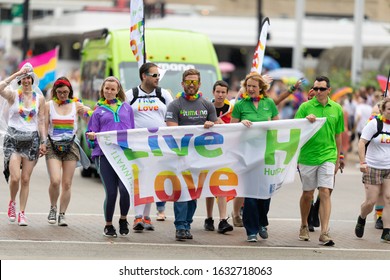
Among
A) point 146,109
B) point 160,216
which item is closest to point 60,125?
point 146,109

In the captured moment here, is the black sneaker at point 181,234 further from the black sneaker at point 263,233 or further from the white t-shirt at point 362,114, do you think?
the white t-shirt at point 362,114

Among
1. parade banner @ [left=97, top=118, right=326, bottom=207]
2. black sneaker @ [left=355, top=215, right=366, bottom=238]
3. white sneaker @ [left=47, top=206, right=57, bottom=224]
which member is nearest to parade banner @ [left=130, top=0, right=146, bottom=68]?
white sneaker @ [left=47, top=206, right=57, bottom=224]

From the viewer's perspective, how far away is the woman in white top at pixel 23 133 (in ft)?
43.1

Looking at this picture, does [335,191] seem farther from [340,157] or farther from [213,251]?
[213,251]

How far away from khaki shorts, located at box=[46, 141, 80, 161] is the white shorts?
2737mm

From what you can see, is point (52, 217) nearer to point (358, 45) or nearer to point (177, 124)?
point (177, 124)

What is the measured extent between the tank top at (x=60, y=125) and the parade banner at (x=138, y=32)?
2.26 meters

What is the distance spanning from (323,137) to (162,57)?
740 cm

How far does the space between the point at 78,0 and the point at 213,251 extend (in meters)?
68.7

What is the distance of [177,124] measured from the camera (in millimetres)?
12508

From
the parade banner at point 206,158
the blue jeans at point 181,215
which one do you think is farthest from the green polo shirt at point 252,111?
the blue jeans at point 181,215
